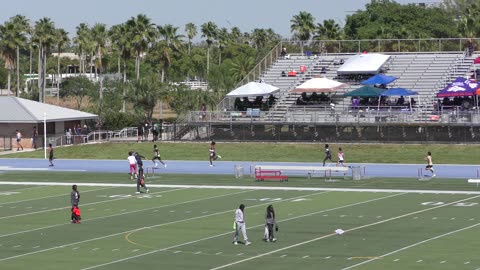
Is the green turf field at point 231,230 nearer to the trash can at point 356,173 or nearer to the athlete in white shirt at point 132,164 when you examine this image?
the trash can at point 356,173

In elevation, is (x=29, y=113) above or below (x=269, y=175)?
above

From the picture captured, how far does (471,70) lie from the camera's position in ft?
278

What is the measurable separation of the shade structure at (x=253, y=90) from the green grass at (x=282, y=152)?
20.5 ft

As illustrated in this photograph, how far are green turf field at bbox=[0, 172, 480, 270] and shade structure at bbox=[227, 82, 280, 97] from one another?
964 inches

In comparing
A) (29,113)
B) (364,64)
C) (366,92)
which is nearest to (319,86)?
(366,92)

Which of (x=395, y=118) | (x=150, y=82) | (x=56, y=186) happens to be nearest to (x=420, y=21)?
(x=150, y=82)

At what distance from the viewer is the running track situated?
63.0 m

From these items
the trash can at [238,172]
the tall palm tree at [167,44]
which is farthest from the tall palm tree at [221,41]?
the trash can at [238,172]

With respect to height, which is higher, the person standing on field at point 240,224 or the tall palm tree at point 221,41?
the tall palm tree at point 221,41

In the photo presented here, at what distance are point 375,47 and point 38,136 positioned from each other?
3064 cm

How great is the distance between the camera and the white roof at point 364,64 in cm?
8631

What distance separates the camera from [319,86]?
8325 cm

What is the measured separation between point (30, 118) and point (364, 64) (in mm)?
24104

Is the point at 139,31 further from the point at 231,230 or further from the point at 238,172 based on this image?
the point at 231,230
